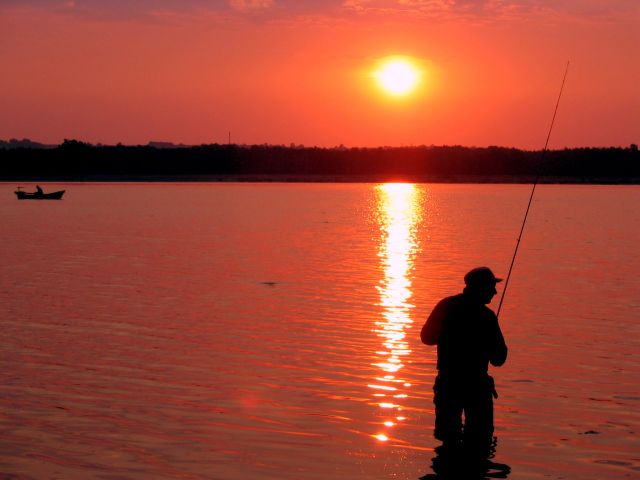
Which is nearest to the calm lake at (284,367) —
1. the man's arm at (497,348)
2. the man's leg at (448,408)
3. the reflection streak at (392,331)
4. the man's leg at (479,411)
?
the reflection streak at (392,331)

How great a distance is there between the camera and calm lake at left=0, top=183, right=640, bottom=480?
33.0 feet

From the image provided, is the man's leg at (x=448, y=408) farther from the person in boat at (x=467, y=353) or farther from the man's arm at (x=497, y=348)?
the man's arm at (x=497, y=348)

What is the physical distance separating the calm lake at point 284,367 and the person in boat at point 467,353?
0.60 m

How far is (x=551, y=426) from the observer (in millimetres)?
11312

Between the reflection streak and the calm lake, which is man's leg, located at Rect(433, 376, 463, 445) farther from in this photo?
the reflection streak

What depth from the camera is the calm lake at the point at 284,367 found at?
10070 millimetres

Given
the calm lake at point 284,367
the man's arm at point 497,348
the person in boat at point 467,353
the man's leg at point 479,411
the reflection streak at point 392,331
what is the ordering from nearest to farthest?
the person in boat at point 467,353
the man's arm at point 497,348
the man's leg at point 479,411
the calm lake at point 284,367
the reflection streak at point 392,331

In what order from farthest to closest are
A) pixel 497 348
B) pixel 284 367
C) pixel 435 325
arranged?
pixel 284 367
pixel 435 325
pixel 497 348

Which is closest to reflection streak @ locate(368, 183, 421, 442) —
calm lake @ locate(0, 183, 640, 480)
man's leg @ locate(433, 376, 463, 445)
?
calm lake @ locate(0, 183, 640, 480)

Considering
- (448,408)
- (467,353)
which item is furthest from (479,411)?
(467,353)

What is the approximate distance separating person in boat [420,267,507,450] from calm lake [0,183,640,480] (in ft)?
1.96

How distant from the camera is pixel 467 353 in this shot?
923 cm

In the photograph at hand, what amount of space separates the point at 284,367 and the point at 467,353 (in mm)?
5705

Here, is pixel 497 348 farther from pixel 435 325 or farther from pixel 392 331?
pixel 392 331
